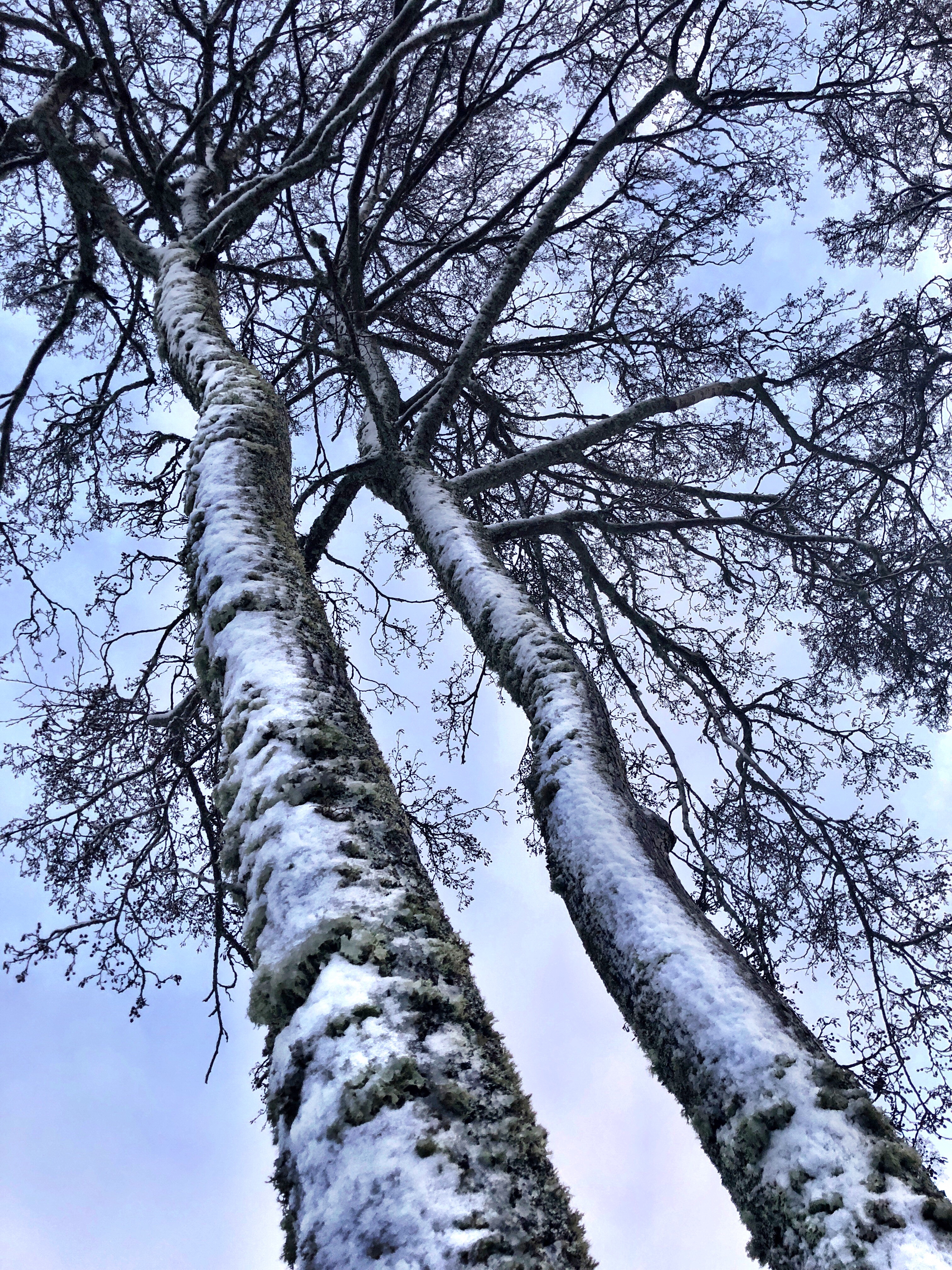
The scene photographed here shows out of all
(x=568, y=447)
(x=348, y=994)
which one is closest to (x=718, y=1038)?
(x=348, y=994)

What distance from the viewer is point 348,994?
1.26 m

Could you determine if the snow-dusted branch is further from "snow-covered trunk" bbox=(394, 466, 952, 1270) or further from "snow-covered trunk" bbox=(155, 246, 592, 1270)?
"snow-covered trunk" bbox=(155, 246, 592, 1270)

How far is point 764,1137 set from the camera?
1.61 metres

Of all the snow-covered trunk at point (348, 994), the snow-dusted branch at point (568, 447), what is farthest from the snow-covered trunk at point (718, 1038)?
the snow-dusted branch at point (568, 447)

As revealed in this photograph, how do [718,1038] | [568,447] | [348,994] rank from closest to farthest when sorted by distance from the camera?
[348,994]
[718,1038]
[568,447]

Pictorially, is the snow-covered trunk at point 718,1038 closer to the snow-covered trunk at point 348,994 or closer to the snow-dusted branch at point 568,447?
the snow-covered trunk at point 348,994

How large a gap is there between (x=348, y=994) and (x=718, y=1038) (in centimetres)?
104

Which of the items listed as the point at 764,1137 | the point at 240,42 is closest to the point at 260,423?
the point at 764,1137

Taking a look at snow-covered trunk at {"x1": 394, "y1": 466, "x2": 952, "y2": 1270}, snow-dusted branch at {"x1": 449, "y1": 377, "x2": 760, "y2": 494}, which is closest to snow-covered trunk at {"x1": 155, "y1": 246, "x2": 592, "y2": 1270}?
snow-covered trunk at {"x1": 394, "y1": 466, "x2": 952, "y2": 1270}

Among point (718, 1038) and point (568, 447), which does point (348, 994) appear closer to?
point (718, 1038)

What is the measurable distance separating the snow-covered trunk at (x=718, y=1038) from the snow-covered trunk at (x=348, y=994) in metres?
0.69

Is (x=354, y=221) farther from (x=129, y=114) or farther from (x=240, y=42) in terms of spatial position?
(x=240, y=42)

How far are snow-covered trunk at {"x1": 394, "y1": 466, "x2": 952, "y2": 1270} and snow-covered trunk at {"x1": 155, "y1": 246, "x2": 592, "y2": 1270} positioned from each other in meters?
0.69

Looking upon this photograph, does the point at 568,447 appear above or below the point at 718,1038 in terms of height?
above
